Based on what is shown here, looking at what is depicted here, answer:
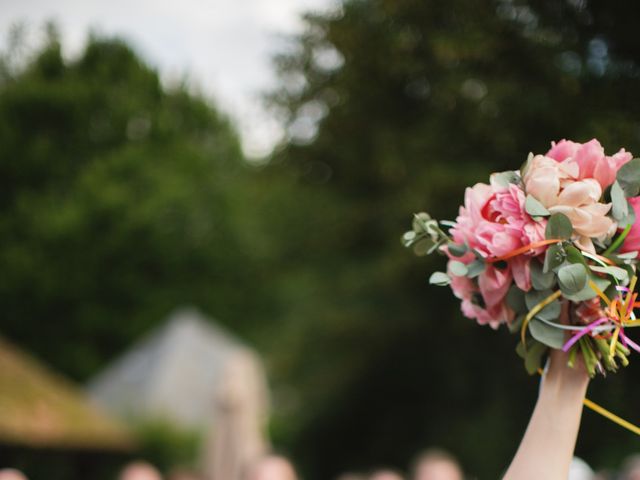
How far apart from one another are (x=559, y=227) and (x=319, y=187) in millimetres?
8219

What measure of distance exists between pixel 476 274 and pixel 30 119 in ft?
28.3

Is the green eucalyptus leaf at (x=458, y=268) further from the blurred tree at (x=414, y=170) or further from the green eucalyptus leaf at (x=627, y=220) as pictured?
the blurred tree at (x=414, y=170)

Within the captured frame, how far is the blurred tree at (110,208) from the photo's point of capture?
9078 millimetres

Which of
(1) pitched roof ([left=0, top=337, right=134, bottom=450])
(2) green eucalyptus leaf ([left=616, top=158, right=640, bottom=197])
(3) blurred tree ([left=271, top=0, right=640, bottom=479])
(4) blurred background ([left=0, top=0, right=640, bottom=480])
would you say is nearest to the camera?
(2) green eucalyptus leaf ([left=616, top=158, right=640, bottom=197])

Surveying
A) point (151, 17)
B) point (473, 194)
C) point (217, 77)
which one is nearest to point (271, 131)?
point (151, 17)

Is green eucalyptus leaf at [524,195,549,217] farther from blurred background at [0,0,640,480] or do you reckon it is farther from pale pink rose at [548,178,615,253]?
blurred background at [0,0,640,480]

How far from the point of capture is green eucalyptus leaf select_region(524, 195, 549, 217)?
1969 millimetres

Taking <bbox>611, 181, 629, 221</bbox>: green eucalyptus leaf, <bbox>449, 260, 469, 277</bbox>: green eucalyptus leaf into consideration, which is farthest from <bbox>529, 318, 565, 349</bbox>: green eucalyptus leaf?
<bbox>611, 181, 629, 221</bbox>: green eucalyptus leaf

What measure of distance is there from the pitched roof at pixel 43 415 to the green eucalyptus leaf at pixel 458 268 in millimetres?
5849

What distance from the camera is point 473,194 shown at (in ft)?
6.84

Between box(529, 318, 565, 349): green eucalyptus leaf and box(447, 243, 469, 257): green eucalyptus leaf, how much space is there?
10.6 inches

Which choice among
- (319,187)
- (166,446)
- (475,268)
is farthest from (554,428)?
(166,446)

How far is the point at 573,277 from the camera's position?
6.25 ft

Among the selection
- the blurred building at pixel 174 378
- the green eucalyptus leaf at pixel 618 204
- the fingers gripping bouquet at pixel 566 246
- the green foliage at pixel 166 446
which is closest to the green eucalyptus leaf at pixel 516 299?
the fingers gripping bouquet at pixel 566 246
